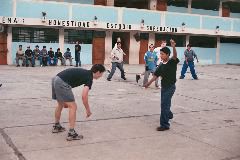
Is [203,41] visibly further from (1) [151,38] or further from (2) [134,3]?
(2) [134,3]

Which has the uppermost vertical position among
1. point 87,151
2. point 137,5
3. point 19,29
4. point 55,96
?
point 137,5

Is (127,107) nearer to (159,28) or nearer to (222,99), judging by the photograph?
(222,99)

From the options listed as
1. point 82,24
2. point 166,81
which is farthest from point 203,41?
point 166,81

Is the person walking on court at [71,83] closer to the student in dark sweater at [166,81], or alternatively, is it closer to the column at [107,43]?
the student in dark sweater at [166,81]

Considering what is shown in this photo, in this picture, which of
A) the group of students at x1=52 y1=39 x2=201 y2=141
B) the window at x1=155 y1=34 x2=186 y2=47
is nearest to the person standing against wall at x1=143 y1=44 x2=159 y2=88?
the group of students at x1=52 y1=39 x2=201 y2=141

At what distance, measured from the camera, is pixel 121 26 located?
88.8 feet

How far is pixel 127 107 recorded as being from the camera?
10.1 m

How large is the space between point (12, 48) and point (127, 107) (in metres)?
15.8

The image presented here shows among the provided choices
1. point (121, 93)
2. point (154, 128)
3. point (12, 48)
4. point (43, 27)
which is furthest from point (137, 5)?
point (154, 128)

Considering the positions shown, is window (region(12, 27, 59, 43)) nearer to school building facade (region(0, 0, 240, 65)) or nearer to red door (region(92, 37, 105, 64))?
school building facade (region(0, 0, 240, 65))

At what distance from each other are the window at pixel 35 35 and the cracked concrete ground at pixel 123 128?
1205 centimetres

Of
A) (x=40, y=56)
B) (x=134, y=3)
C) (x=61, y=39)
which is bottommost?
(x=40, y=56)

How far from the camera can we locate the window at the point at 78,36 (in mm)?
26025

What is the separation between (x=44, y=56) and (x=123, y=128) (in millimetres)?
17146
